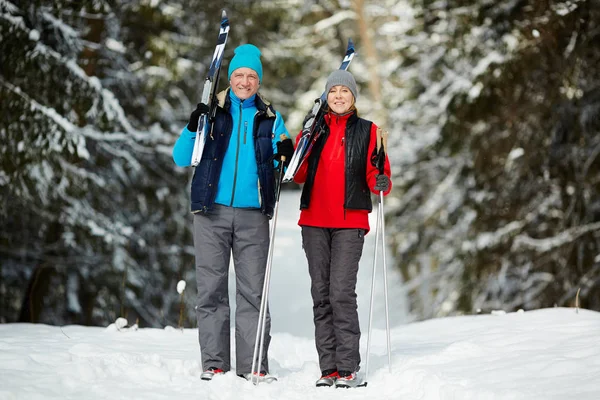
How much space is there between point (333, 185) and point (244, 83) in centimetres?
87

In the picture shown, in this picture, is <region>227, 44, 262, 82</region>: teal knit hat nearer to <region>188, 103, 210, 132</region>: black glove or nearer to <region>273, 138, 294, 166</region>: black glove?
<region>188, 103, 210, 132</region>: black glove

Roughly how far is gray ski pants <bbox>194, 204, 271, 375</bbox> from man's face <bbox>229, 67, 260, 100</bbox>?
75cm

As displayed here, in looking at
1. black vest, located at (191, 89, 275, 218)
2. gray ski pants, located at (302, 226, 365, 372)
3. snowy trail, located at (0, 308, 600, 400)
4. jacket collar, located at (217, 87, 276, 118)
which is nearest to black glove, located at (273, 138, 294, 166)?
black vest, located at (191, 89, 275, 218)

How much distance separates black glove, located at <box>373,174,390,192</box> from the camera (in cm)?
471

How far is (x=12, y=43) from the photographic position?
8.05 meters

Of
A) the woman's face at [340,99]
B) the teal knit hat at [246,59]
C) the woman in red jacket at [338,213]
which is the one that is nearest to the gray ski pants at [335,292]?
the woman in red jacket at [338,213]

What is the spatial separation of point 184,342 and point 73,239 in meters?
4.91

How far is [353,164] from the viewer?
485 centimetres

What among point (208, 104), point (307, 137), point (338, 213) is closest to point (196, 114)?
point (208, 104)

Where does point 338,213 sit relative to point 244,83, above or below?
below

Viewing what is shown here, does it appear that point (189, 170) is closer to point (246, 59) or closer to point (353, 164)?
point (246, 59)

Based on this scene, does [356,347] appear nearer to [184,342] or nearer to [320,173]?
[320,173]

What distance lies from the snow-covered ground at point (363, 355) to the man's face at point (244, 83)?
1761mm

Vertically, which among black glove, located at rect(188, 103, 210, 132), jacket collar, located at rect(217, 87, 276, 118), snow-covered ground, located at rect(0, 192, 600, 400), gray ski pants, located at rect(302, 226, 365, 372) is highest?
jacket collar, located at rect(217, 87, 276, 118)
